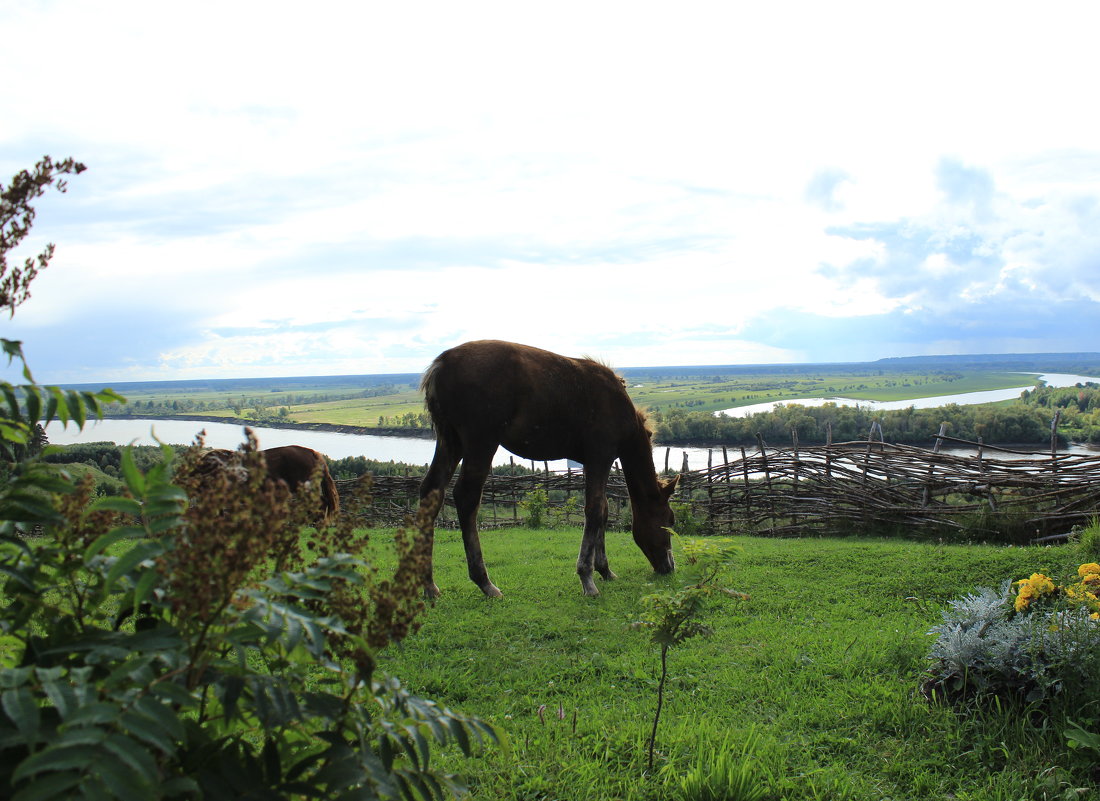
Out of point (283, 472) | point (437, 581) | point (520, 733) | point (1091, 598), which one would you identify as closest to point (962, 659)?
point (1091, 598)

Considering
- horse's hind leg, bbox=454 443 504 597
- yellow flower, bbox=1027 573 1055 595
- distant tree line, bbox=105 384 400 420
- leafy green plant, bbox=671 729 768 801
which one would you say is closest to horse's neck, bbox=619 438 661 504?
horse's hind leg, bbox=454 443 504 597

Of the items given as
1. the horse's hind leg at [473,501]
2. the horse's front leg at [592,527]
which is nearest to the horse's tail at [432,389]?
Result: the horse's hind leg at [473,501]

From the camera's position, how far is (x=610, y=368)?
7324mm

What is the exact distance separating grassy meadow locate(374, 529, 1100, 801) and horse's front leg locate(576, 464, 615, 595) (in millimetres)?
169

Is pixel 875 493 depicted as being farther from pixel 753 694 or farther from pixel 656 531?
pixel 753 694

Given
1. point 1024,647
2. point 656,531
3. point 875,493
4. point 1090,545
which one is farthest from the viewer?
point 875,493

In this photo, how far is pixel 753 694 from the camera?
4.12 m

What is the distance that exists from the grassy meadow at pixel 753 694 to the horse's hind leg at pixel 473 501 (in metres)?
0.22

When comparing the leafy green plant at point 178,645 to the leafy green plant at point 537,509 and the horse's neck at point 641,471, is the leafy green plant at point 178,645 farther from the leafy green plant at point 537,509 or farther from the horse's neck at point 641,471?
the leafy green plant at point 537,509

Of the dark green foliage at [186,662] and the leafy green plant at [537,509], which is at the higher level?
the dark green foliage at [186,662]

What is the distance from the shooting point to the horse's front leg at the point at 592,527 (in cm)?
678

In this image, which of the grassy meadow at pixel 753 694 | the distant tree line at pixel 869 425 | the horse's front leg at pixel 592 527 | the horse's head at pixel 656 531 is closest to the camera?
the grassy meadow at pixel 753 694

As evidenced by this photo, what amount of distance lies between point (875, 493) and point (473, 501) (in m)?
7.92

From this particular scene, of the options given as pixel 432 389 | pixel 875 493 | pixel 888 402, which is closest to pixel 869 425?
pixel 875 493
